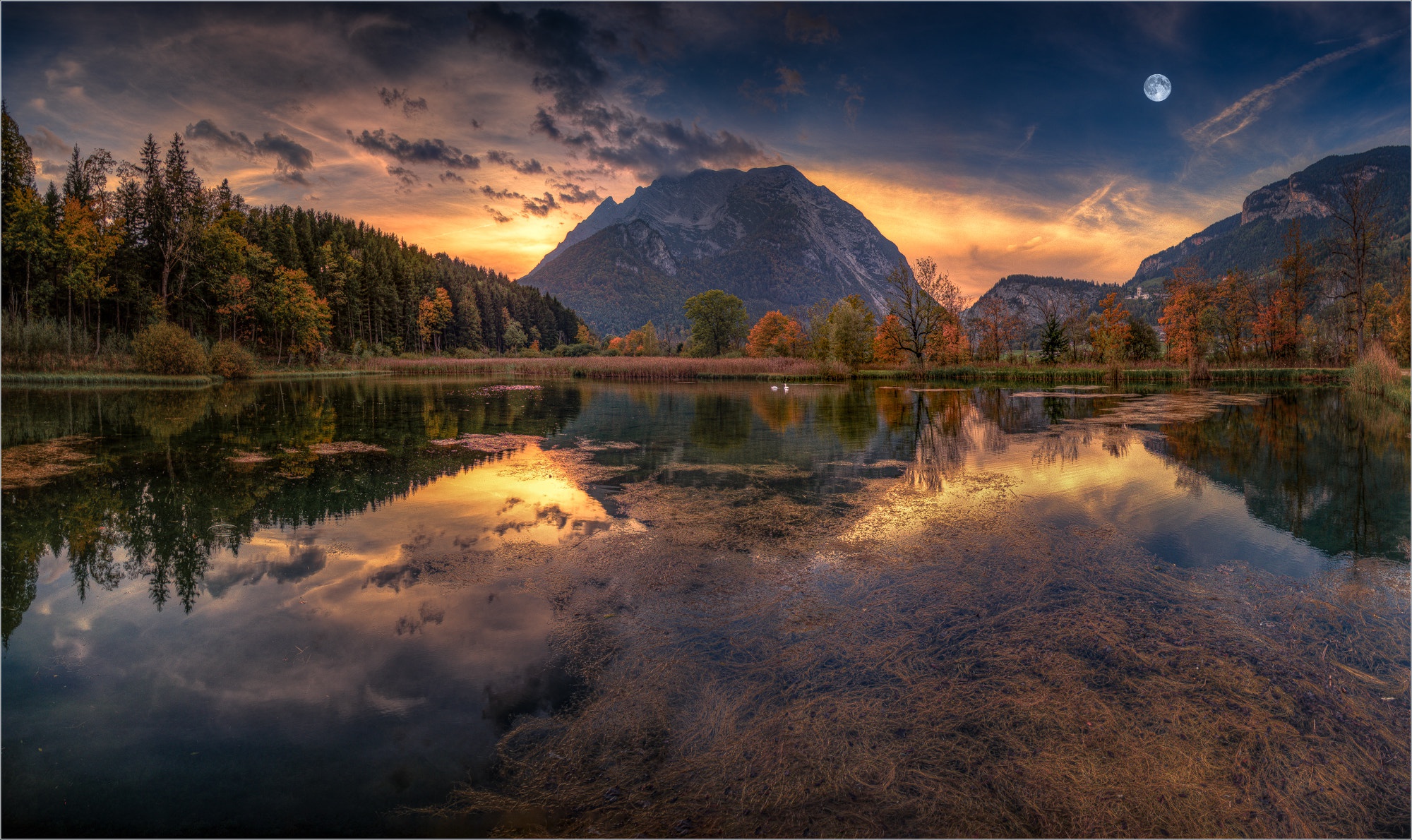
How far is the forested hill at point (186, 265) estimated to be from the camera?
35.7 metres

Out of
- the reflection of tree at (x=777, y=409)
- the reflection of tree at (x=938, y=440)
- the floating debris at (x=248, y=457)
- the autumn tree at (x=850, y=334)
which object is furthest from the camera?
the autumn tree at (x=850, y=334)

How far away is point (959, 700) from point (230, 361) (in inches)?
1960

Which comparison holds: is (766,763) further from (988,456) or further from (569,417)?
(569,417)

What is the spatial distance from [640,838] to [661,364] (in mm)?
50806

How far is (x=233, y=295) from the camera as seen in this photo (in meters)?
48.8

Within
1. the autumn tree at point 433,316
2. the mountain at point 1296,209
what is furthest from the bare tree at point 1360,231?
the mountain at point 1296,209

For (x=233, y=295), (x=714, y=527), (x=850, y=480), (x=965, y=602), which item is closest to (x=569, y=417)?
(x=850, y=480)

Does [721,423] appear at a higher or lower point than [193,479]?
higher

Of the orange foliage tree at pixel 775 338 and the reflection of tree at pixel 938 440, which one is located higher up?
the orange foliage tree at pixel 775 338

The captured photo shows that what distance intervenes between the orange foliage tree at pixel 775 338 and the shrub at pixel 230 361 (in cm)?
4814

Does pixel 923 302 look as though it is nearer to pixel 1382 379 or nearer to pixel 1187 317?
pixel 1187 317

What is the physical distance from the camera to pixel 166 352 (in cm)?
3381

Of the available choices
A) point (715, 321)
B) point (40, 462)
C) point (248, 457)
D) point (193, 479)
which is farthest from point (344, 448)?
point (715, 321)

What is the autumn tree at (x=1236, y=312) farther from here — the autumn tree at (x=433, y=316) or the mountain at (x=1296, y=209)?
the mountain at (x=1296, y=209)
